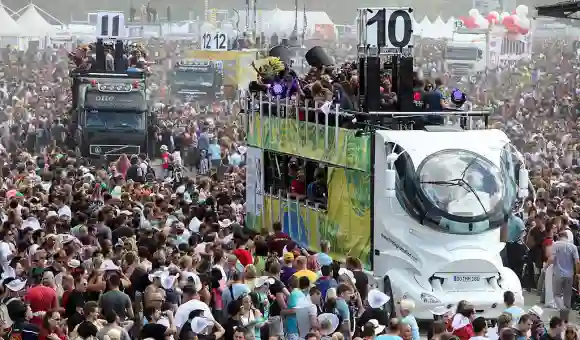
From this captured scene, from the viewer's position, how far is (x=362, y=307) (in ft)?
62.2

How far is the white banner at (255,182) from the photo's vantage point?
2722 cm

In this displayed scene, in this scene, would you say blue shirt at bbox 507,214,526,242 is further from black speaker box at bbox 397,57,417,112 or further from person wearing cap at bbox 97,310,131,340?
person wearing cap at bbox 97,310,131,340

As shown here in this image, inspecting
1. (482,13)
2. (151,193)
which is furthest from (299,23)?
(151,193)

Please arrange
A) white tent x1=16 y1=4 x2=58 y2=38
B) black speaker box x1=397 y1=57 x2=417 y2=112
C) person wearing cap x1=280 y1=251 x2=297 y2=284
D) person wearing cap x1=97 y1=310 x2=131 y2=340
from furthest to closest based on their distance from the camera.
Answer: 1. white tent x1=16 y1=4 x2=58 y2=38
2. black speaker box x1=397 y1=57 x2=417 y2=112
3. person wearing cap x1=280 y1=251 x2=297 y2=284
4. person wearing cap x1=97 y1=310 x2=131 y2=340

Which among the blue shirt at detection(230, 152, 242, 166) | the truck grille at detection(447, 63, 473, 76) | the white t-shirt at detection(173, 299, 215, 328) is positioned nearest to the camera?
the white t-shirt at detection(173, 299, 215, 328)

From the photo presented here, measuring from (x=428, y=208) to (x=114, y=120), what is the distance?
22.3 meters

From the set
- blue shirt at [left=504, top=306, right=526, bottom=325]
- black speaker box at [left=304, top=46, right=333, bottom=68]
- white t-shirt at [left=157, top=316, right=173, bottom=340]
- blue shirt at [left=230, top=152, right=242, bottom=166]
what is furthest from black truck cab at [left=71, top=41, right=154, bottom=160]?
white t-shirt at [left=157, top=316, right=173, bottom=340]

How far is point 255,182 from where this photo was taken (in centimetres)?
2766

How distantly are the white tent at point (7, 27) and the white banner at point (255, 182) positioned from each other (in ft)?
177

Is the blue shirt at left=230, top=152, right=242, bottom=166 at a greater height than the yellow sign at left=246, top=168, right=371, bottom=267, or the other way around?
the yellow sign at left=246, top=168, right=371, bottom=267

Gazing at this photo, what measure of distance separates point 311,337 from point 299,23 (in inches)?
3041

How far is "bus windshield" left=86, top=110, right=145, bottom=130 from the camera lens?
42.1m

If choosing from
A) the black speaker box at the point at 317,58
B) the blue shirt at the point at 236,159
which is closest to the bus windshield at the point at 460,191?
the black speaker box at the point at 317,58

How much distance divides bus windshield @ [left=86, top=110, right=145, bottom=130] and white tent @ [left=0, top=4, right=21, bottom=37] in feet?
129
